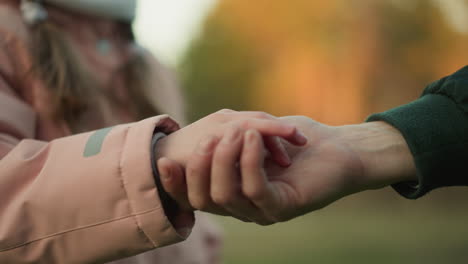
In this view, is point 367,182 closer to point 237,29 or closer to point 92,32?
point 92,32

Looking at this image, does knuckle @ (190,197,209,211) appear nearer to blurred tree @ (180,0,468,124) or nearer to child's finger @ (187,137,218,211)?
child's finger @ (187,137,218,211)

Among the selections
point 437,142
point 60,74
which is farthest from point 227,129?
point 60,74

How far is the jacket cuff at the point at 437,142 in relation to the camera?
3.56 feet

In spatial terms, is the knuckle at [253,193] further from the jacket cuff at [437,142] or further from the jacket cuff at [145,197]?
the jacket cuff at [437,142]

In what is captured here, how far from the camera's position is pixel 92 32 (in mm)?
1655

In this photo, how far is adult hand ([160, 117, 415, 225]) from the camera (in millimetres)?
917

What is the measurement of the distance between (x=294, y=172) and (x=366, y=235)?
5.87 m

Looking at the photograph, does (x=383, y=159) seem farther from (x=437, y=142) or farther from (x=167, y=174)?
(x=167, y=174)

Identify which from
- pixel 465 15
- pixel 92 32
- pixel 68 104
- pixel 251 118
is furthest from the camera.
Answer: pixel 465 15

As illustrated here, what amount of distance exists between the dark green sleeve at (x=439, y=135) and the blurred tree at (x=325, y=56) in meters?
8.34

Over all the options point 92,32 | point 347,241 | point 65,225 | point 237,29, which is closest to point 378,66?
point 347,241

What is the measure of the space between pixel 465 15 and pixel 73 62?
7932mm

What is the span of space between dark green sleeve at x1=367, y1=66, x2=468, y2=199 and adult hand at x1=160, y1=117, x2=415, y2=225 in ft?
0.12

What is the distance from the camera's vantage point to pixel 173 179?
38.9 inches
